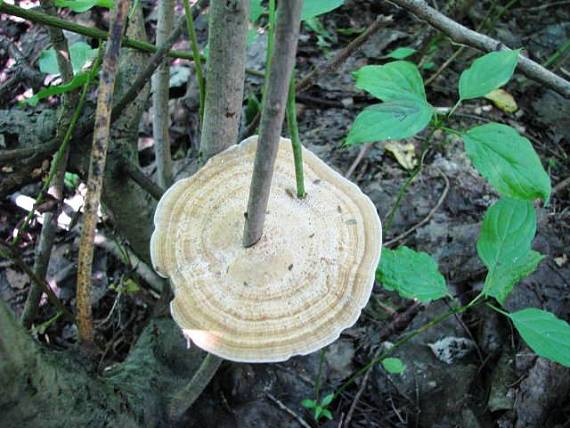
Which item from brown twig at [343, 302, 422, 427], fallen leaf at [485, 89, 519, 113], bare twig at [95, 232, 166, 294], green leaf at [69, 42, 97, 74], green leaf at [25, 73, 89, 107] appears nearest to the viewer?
green leaf at [25, 73, 89, 107]

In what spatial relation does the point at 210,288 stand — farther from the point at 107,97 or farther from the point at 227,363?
the point at 227,363

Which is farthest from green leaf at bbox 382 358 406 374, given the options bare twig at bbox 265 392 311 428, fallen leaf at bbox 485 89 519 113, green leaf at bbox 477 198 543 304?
fallen leaf at bbox 485 89 519 113

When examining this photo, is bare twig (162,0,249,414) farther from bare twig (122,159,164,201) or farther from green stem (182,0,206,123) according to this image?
bare twig (122,159,164,201)

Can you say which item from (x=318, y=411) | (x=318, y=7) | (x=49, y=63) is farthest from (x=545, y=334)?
(x=49, y=63)

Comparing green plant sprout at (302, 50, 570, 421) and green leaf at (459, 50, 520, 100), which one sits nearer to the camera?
green plant sprout at (302, 50, 570, 421)

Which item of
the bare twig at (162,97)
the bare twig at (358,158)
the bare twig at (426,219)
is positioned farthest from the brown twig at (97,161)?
the bare twig at (358,158)

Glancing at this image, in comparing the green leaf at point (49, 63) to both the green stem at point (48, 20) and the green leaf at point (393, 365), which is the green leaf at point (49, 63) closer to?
the green stem at point (48, 20)
